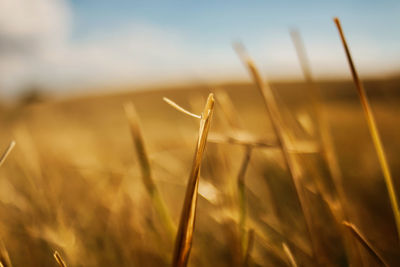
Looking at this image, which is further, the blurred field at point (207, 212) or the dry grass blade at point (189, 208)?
the blurred field at point (207, 212)

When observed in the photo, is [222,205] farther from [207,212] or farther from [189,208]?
[189,208]

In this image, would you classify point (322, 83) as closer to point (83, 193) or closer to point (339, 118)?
point (339, 118)

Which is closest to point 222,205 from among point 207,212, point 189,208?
point 207,212

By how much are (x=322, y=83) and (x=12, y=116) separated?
2937mm

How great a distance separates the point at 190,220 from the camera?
105mm

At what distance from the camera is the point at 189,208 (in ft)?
0.33

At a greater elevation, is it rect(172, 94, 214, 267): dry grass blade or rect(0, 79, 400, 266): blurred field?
rect(172, 94, 214, 267): dry grass blade

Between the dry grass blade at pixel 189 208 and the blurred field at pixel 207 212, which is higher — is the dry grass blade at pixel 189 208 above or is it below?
above

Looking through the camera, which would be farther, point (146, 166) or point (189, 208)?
point (146, 166)

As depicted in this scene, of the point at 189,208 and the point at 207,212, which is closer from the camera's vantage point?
the point at 189,208

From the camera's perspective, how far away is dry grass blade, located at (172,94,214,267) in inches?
3.9

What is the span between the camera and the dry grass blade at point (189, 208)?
0.32 feet

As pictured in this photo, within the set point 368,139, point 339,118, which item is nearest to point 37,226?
point 368,139

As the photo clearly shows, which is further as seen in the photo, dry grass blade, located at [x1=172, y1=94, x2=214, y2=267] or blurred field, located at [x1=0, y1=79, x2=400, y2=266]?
blurred field, located at [x1=0, y1=79, x2=400, y2=266]
